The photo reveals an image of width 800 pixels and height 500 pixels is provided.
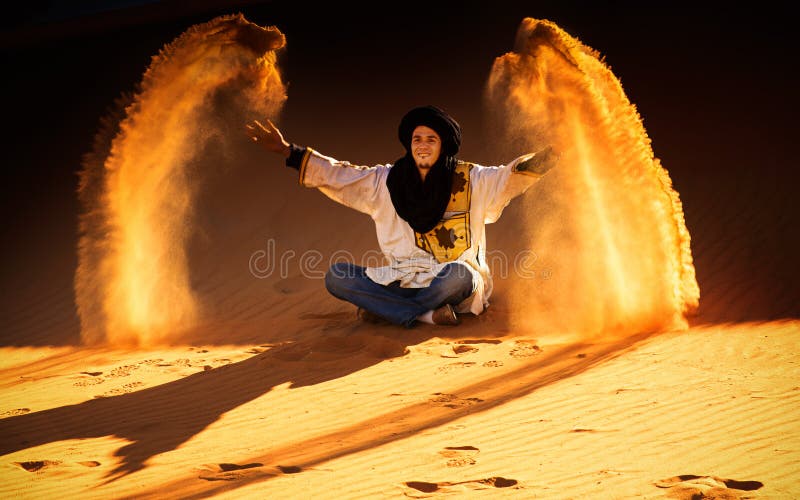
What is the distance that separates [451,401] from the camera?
4781 millimetres

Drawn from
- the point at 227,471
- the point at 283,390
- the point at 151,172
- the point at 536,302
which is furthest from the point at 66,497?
the point at 536,302

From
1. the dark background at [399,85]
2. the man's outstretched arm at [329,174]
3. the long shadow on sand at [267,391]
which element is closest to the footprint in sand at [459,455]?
the long shadow on sand at [267,391]

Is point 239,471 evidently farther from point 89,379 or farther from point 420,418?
point 89,379

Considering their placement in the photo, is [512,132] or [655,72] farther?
[655,72]

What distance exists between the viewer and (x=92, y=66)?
13.7 m

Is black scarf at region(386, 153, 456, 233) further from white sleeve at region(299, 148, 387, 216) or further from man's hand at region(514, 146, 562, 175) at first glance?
man's hand at region(514, 146, 562, 175)

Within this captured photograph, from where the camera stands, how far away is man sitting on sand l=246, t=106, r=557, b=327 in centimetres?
628

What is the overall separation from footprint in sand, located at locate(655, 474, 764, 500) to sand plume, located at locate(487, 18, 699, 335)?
284 cm

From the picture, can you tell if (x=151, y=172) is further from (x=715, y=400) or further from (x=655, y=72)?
(x=655, y=72)

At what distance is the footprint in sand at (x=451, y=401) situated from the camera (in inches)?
185

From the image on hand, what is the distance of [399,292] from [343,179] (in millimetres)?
1083

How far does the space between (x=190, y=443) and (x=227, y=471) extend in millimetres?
558

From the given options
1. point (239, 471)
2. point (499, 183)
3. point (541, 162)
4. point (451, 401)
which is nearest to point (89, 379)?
point (239, 471)

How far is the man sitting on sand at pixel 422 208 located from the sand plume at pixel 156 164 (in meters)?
1.11
